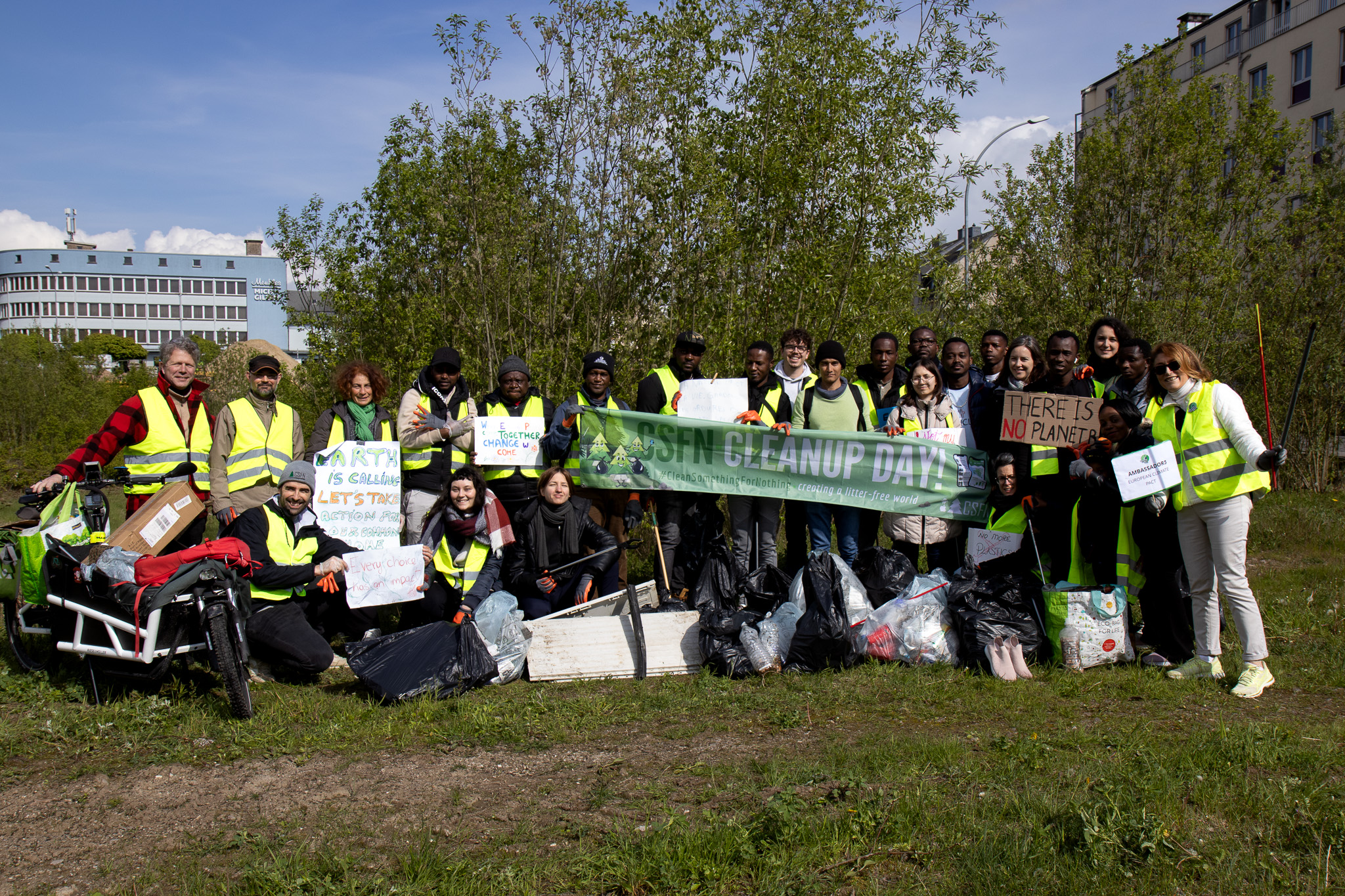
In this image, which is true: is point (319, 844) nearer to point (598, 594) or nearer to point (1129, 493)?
point (598, 594)

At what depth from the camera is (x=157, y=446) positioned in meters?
6.28

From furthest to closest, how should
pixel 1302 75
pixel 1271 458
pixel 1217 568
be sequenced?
pixel 1302 75 < pixel 1217 568 < pixel 1271 458

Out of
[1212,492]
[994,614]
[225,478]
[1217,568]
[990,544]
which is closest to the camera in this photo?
[1212,492]

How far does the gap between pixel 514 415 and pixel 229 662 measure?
2810 millimetres

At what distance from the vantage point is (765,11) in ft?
32.5

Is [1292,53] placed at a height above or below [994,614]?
above

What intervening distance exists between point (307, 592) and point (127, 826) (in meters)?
2.37

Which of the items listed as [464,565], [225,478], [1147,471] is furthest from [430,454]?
[1147,471]

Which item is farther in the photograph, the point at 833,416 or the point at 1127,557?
the point at 833,416

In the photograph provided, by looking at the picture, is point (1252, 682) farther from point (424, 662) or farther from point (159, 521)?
point (159, 521)

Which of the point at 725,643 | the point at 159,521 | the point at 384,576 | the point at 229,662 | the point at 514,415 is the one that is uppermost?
the point at 514,415

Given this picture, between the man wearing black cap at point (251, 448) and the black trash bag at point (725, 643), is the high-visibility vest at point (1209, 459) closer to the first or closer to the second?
the black trash bag at point (725, 643)

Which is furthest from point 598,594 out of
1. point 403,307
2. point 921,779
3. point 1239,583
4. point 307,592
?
point 403,307

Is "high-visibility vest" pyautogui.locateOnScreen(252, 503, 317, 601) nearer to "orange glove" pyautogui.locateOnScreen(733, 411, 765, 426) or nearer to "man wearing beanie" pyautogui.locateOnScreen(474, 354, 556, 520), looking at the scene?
"man wearing beanie" pyautogui.locateOnScreen(474, 354, 556, 520)
